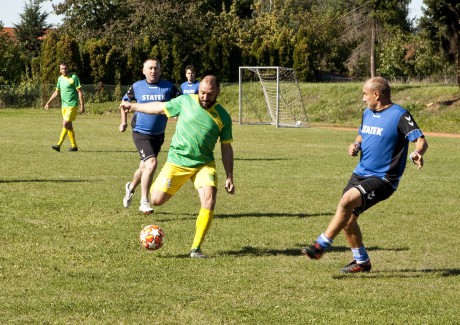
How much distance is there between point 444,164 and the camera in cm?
2112

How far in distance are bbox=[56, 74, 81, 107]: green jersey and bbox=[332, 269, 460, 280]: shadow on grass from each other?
1558cm

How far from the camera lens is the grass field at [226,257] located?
6488 millimetres

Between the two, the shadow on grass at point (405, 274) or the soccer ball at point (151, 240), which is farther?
the soccer ball at point (151, 240)

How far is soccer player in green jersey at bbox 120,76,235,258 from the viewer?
862cm

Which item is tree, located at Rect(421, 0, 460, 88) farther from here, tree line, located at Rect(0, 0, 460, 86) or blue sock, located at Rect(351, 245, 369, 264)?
blue sock, located at Rect(351, 245, 369, 264)

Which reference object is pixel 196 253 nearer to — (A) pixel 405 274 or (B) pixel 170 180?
(B) pixel 170 180

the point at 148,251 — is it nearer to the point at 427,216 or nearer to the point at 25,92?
the point at 427,216

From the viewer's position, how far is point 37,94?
5588cm

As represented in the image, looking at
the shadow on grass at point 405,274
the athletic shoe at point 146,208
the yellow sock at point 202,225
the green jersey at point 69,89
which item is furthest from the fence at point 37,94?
the shadow on grass at point 405,274

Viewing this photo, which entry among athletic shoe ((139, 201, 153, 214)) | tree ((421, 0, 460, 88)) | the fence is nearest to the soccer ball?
athletic shoe ((139, 201, 153, 214))

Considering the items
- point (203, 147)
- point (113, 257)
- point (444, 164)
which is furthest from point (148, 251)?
point (444, 164)

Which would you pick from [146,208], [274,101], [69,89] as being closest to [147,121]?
[146,208]

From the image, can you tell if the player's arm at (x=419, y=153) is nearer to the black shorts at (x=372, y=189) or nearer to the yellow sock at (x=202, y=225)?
the black shorts at (x=372, y=189)

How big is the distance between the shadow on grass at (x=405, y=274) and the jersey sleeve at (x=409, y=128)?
136 cm
